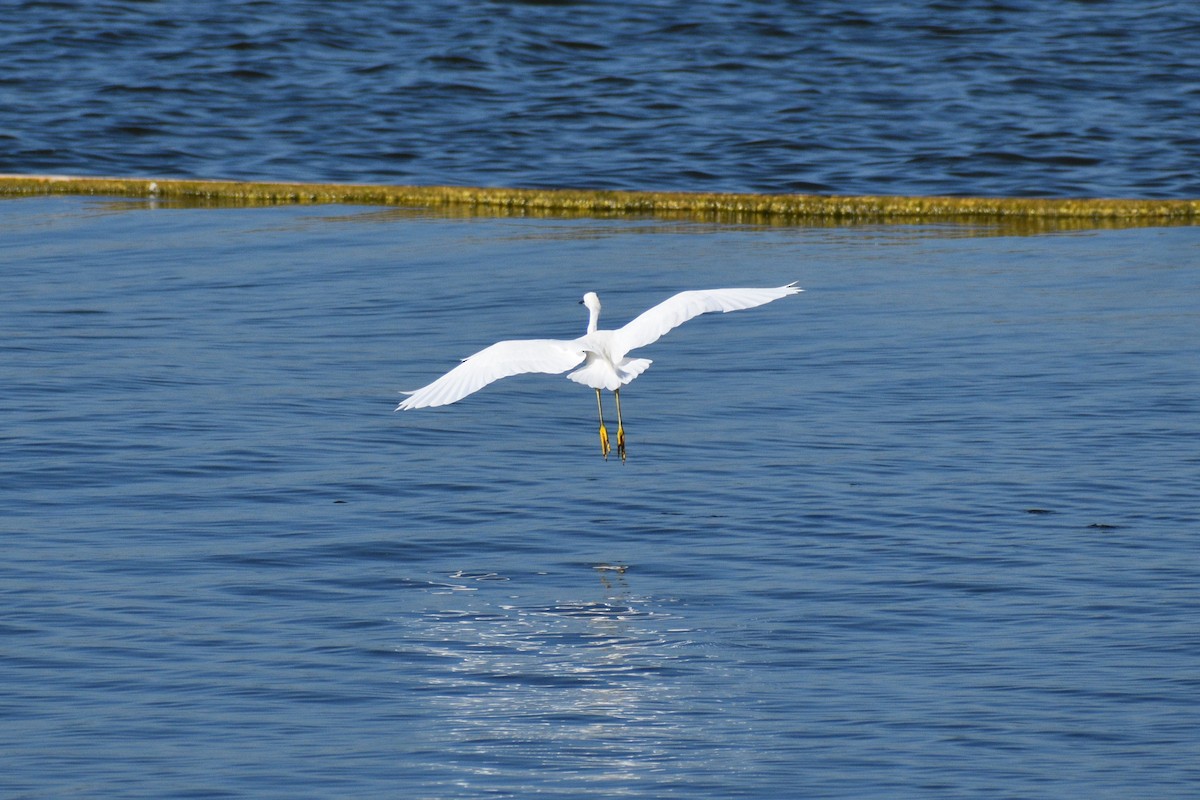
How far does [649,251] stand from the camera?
48.8 ft

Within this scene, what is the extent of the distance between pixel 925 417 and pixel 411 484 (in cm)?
257

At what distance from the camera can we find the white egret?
7.79 m

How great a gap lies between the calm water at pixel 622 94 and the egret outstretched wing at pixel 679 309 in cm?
1062

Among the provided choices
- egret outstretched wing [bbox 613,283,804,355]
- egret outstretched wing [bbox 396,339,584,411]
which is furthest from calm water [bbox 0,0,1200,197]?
egret outstretched wing [bbox 396,339,584,411]

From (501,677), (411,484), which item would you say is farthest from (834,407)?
(501,677)

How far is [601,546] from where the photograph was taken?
7.75m

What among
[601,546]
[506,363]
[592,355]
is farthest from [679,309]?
[601,546]

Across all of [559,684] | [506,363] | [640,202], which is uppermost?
[506,363]

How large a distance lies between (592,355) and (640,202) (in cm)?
920

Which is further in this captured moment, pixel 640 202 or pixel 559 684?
pixel 640 202

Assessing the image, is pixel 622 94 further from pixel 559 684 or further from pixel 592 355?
pixel 559 684

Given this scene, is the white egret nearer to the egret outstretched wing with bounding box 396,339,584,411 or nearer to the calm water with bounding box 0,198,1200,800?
the egret outstretched wing with bounding box 396,339,584,411

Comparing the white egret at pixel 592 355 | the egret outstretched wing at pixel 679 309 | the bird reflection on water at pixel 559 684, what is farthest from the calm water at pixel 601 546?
the egret outstretched wing at pixel 679 309

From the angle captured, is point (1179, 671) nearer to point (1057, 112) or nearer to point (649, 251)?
point (649, 251)
